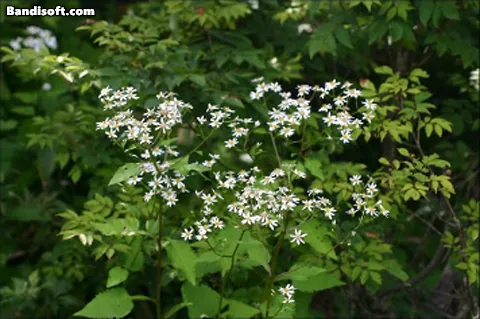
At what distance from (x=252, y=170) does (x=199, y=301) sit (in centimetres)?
61

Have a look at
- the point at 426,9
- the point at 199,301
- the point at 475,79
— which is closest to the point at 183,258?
the point at 199,301

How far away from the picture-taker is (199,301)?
2914 mm

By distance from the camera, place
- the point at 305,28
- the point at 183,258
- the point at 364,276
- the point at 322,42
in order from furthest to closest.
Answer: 1. the point at 305,28
2. the point at 322,42
3. the point at 364,276
4. the point at 183,258

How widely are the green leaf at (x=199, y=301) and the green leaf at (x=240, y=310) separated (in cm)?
6

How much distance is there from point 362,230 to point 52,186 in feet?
6.62

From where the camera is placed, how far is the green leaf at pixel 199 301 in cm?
290

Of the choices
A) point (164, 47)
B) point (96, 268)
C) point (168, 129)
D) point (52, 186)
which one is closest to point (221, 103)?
point (164, 47)

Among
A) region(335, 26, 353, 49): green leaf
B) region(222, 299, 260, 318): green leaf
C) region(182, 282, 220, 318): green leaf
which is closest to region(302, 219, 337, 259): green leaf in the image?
region(222, 299, 260, 318): green leaf

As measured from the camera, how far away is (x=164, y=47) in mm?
3279

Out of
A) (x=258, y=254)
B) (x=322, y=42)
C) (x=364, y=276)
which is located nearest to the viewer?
(x=258, y=254)

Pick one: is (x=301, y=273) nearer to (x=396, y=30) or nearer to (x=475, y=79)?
(x=396, y=30)

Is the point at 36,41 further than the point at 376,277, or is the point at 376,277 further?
the point at 36,41

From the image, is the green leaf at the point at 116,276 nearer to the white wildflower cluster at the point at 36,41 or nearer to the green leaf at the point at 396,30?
the green leaf at the point at 396,30

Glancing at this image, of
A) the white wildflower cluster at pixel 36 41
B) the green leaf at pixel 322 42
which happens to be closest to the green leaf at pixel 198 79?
the green leaf at pixel 322 42
